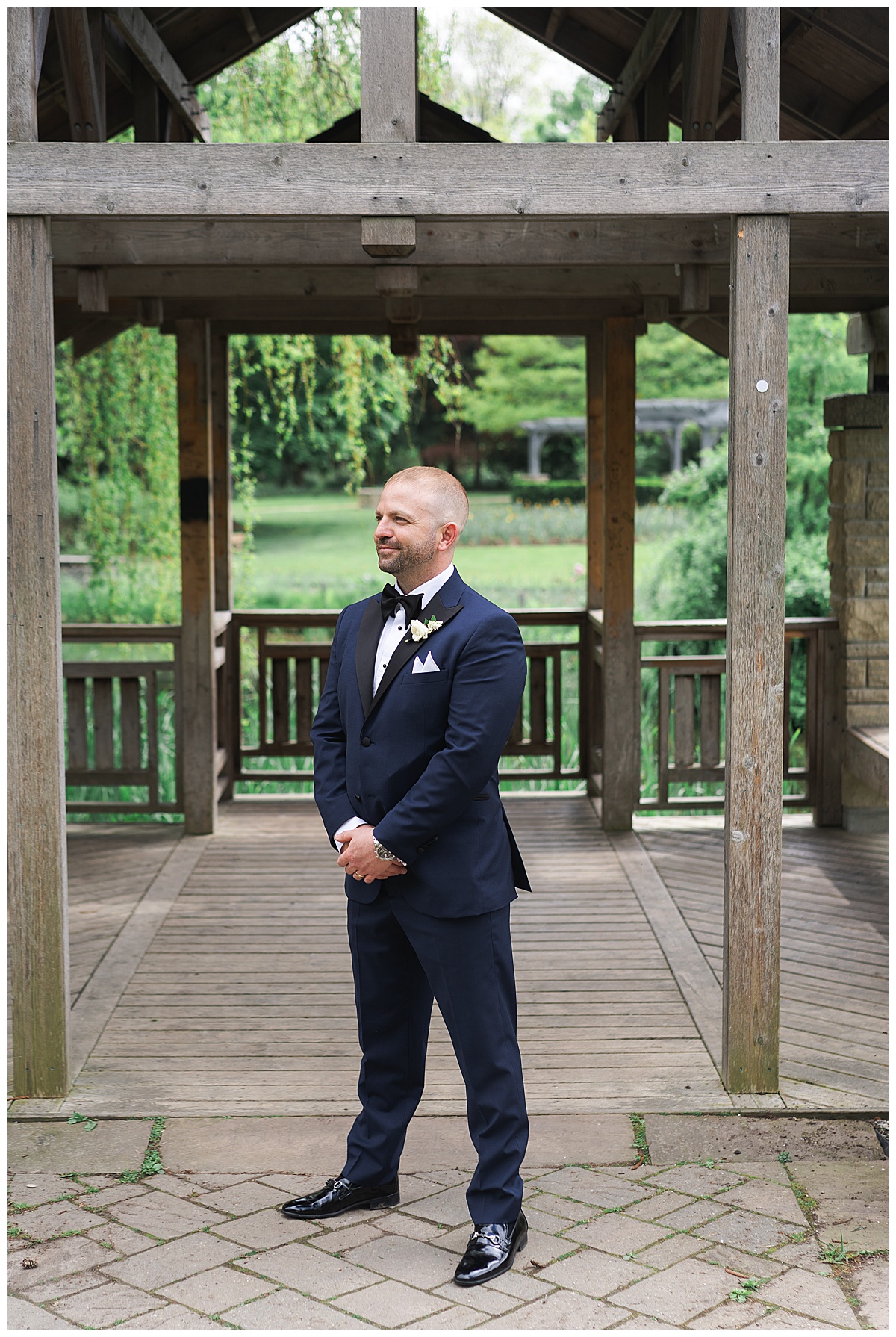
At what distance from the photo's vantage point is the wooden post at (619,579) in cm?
659

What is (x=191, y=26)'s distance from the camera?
20.4 ft

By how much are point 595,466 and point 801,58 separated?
251 cm

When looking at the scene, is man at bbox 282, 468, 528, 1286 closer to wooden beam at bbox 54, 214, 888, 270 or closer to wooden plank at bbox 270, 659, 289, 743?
wooden beam at bbox 54, 214, 888, 270

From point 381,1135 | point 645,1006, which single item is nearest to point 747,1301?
point 381,1135

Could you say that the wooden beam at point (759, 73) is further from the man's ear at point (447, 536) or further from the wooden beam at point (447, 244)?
the man's ear at point (447, 536)

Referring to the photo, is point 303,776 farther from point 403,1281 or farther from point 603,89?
point 603,89

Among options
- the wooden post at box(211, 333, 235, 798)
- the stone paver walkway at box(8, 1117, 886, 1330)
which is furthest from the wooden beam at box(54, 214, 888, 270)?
the stone paver walkway at box(8, 1117, 886, 1330)

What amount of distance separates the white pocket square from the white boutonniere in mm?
41

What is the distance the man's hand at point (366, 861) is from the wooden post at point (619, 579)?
3916 millimetres

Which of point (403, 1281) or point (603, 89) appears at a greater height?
point (603, 89)

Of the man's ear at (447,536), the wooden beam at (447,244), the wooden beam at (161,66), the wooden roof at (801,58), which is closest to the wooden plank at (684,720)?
the wooden beam at (447,244)

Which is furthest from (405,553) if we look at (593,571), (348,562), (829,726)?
(348,562)

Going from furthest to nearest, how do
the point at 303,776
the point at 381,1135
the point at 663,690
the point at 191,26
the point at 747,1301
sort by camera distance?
the point at 303,776, the point at 663,690, the point at 191,26, the point at 381,1135, the point at 747,1301

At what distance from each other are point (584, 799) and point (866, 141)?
4572 millimetres
